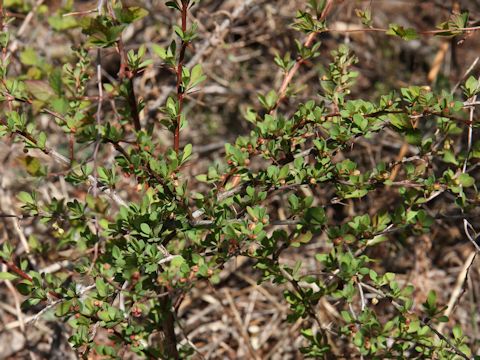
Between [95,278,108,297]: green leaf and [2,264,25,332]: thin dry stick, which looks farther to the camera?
[2,264,25,332]: thin dry stick

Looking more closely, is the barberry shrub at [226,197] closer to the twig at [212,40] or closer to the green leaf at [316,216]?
the green leaf at [316,216]

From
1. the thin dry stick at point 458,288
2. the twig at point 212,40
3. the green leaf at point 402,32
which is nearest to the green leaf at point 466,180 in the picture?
the green leaf at point 402,32

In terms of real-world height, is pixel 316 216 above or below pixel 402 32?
below

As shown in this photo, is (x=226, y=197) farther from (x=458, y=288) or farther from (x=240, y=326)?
(x=458, y=288)

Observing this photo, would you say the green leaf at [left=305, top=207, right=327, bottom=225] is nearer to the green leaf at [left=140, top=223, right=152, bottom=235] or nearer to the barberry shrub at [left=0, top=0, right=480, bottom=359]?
the barberry shrub at [left=0, top=0, right=480, bottom=359]

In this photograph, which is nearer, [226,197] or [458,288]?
[226,197]

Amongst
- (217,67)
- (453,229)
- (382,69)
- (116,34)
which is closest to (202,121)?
(217,67)

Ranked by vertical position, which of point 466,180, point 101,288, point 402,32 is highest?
point 402,32

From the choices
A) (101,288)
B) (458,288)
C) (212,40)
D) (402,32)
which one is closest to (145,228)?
(101,288)

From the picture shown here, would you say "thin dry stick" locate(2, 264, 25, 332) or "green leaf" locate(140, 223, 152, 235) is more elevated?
"green leaf" locate(140, 223, 152, 235)

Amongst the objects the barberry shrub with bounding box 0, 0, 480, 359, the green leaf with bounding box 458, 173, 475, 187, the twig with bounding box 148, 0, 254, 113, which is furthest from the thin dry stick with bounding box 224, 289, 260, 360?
the green leaf with bounding box 458, 173, 475, 187

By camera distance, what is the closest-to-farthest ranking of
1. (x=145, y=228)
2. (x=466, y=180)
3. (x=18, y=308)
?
(x=145, y=228) < (x=466, y=180) < (x=18, y=308)

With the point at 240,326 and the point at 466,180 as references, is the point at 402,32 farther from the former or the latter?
the point at 240,326

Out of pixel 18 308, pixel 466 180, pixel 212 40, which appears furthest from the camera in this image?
pixel 212 40
